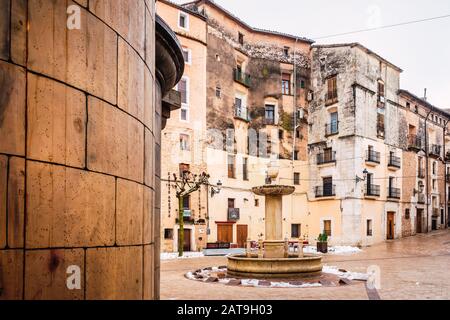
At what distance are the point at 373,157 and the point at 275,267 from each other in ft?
77.0

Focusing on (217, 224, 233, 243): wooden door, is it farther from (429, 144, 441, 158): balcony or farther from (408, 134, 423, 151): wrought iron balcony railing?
(429, 144, 441, 158): balcony

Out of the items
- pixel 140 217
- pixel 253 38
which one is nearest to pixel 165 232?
pixel 253 38

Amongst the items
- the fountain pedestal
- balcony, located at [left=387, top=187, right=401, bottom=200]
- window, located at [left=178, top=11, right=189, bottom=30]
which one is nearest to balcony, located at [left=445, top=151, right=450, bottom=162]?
balcony, located at [left=387, top=187, right=401, bottom=200]

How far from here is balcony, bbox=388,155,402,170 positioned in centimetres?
3775

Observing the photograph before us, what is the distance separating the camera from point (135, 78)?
13.9 feet

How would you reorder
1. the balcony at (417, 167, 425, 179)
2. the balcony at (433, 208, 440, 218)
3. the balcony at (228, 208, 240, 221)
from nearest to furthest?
the balcony at (228, 208, 240, 221), the balcony at (417, 167, 425, 179), the balcony at (433, 208, 440, 218)

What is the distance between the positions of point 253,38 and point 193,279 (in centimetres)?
2669

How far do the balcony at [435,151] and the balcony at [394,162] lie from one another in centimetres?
760

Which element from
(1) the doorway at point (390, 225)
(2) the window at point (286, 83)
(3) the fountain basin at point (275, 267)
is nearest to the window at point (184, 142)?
(2) the window at point (286, 83)

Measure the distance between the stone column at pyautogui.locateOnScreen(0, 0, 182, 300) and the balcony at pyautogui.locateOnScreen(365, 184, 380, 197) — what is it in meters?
32.8

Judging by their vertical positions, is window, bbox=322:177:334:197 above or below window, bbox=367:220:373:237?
above

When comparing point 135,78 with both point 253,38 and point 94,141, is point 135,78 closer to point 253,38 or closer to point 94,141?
point 94,141

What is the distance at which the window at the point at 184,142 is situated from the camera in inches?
1209

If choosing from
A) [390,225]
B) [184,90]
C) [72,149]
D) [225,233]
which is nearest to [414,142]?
[390,225]
